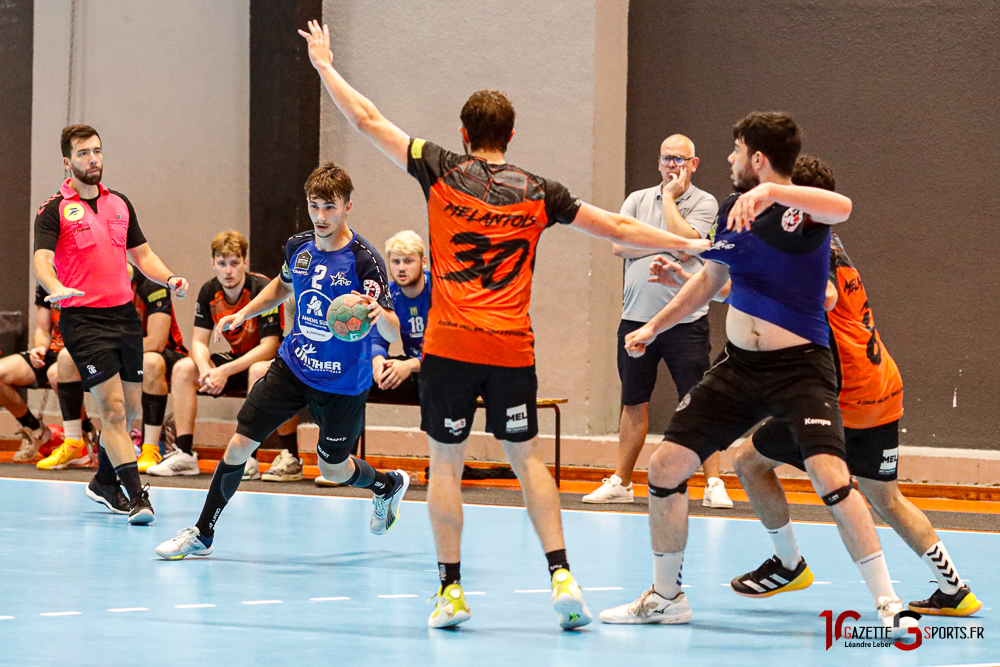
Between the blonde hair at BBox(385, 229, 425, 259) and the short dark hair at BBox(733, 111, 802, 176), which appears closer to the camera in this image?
the short dark hair at BBox(733, 111, 802, 176)

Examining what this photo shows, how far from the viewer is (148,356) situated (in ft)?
30.8

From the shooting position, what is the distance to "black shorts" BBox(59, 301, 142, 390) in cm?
668

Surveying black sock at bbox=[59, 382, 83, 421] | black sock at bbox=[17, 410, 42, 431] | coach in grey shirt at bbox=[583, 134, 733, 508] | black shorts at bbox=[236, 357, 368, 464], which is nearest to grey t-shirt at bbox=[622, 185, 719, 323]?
coach in grey shirt at bbox=[583, 134, 733, 508]

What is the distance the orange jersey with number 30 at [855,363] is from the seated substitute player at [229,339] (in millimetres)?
5167

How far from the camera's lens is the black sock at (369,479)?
20.3 ft

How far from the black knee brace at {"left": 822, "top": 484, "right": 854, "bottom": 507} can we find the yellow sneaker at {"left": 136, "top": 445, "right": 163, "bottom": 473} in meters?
6.13

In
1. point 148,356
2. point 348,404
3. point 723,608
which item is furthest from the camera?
point 148,356

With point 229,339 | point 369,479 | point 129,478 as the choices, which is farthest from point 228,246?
point 369,479

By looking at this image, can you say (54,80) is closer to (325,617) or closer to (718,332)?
(718,332)

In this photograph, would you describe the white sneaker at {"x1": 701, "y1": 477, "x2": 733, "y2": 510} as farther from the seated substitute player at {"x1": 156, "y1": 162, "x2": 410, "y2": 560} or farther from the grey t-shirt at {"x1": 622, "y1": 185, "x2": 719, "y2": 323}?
the seated substitute player at {"x1": 156, "y1": 162, "x2": 410, "y2": 560}

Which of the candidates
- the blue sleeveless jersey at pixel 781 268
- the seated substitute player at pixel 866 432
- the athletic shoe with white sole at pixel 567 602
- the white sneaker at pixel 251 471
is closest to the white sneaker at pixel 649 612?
the athletic shoe with white sole at pixel 567 602

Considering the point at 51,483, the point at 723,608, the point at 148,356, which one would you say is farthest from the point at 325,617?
the point at 148,356

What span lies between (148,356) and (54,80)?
3.57 metres

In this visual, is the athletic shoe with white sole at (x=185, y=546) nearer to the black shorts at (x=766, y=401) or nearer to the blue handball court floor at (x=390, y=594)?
the blue handball court floor at (x=390, y=594)
